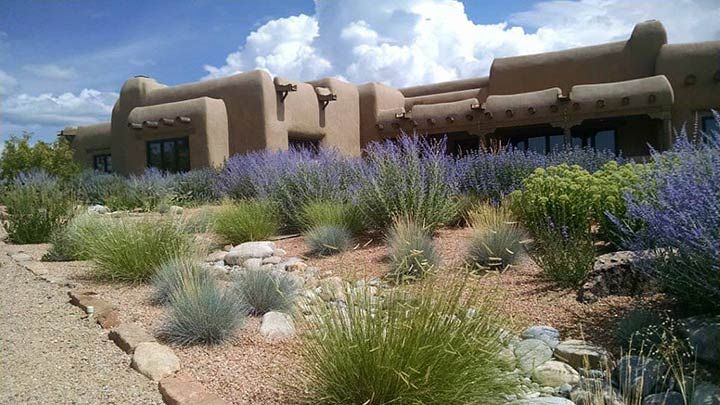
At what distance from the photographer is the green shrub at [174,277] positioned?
5500 millimetres

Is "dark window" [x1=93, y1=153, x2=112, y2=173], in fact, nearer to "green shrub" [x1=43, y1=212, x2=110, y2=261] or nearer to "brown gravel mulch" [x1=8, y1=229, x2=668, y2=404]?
"green shrub" [x1=43, y1=212, x2=110, y2=261]

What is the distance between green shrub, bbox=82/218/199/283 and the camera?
6.74m

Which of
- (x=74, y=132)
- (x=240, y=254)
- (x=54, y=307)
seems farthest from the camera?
(x=74, y=132)

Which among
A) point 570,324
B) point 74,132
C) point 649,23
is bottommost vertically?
point 570,324

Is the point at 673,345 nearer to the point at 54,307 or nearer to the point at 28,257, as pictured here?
the point at 54,307

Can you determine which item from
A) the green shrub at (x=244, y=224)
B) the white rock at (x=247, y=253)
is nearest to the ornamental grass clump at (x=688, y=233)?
the white rock at (x=247, y=253)

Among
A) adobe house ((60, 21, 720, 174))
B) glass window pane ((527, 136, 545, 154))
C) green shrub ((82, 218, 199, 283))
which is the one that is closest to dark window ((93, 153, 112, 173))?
adobe house ((60, 21, 720, 174))

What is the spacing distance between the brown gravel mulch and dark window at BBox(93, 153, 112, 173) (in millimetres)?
23422

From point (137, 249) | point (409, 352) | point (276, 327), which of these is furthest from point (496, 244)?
point (137, 249)

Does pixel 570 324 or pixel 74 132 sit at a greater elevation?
pixel 74 132

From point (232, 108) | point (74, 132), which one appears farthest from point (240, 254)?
point (74, 132)

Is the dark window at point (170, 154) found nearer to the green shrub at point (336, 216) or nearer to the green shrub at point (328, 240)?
the green shrub at point (336, 216)

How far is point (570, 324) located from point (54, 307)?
4881 millimetres

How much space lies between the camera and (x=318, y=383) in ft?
10.7
